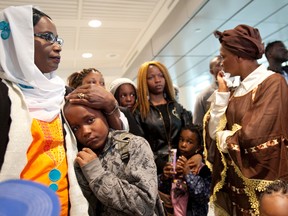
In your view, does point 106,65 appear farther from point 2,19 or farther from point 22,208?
point 22,208

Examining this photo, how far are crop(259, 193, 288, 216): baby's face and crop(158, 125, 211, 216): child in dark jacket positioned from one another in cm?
72

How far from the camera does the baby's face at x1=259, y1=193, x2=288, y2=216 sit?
123 centimetres

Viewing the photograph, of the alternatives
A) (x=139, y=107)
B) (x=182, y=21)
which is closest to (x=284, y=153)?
(x=139, y=107)

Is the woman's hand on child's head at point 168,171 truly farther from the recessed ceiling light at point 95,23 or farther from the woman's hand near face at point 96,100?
the recessed ceiling light at point 95,23

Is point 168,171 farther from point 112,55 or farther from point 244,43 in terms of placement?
point 112,55

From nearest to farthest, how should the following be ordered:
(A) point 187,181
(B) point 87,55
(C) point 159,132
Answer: (A) point 187,181 → (C) point 159,132 → (B) point 87,55

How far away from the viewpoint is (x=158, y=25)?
4.89 meters

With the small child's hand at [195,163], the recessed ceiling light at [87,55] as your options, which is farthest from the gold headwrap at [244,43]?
the recessed ceiling light at [87,55]

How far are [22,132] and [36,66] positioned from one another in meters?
0.34

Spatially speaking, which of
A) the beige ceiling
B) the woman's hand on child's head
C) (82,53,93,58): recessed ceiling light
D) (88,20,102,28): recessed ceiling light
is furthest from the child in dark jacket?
(82,53,93,58): recessed ceiling light

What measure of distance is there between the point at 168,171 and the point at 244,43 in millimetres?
1001

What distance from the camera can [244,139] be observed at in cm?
154

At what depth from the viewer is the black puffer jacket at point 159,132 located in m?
2.13

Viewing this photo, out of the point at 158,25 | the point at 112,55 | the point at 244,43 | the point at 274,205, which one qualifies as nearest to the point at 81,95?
the point at 274,205
